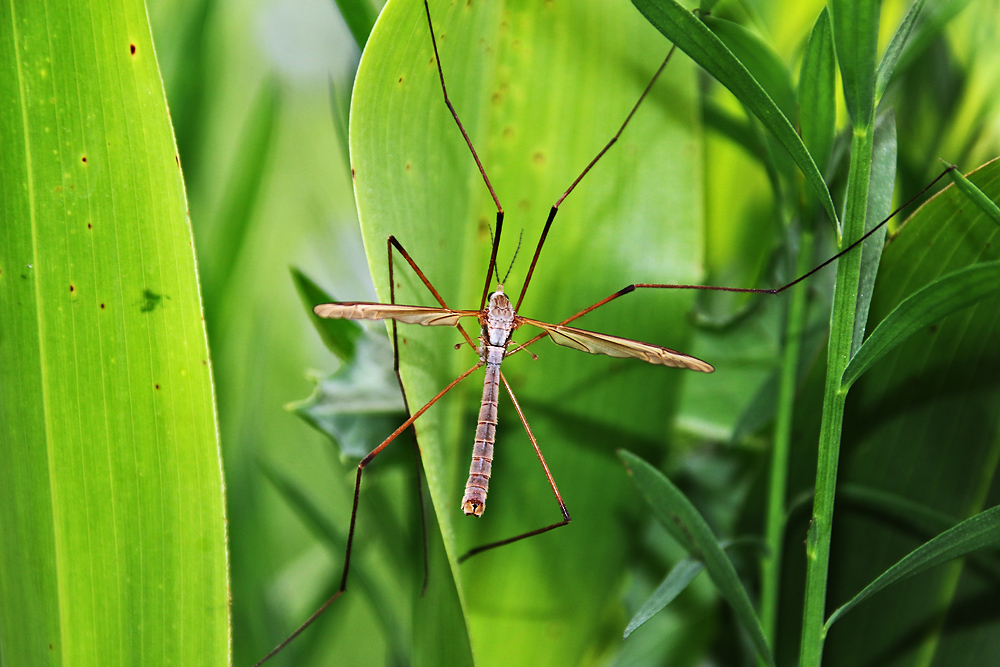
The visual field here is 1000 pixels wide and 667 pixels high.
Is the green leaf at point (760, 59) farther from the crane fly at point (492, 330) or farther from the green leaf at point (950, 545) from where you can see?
the green leaf at point (950, 545)

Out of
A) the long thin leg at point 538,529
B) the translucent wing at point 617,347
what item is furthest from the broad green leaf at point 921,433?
the long thin leg at point 538,529

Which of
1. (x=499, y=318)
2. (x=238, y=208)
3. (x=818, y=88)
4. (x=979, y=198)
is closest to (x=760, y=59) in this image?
(x=818, y=88)

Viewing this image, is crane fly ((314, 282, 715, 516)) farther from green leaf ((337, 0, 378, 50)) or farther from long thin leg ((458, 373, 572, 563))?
green leaf ((337, 0, 378, 50))

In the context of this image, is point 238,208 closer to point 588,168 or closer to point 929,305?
point 588,168

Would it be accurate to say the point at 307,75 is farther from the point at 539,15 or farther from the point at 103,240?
the point at 103,240

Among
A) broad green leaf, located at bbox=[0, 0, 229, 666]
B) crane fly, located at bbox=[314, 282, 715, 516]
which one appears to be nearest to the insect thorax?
crane fly, located at bbox=[314, 282, 715, 516]
